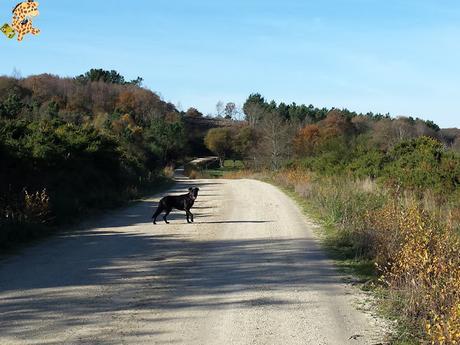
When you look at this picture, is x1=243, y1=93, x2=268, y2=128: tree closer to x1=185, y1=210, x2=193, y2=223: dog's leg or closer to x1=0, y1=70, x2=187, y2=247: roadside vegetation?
x1=0, y1=70, x2=187, y2=247: roadside vegetation

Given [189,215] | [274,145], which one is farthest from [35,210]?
[274,145]

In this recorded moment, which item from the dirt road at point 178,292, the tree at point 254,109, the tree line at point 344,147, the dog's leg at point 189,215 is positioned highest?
the tree at point 254,109

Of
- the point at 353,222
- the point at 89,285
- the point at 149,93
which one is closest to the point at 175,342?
the point at 89,285

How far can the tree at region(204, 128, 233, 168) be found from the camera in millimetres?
96562

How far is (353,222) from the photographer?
13055 millimetres

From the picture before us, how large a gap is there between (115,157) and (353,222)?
1726cm

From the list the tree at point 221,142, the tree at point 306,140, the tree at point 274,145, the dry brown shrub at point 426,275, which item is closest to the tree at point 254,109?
the tree at point 221,142

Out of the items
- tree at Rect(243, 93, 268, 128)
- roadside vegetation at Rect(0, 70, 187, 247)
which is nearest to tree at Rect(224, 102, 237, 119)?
tree at Rect(243, 93, 268, 128)

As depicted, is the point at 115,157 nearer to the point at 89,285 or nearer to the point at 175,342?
the point at 89,285

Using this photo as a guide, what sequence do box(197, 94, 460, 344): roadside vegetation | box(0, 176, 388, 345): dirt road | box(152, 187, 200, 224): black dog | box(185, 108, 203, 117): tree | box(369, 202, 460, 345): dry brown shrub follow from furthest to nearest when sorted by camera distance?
box(185, 108, 203, 117): tree → box(152, 187, 200, 224): black dog → box(197, 94, 460, 344): roadside vegetation → box(0, 176, 388, 345): dirt road → box(369, 202, 460, 345): dry brown shrub

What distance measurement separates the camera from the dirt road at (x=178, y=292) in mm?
5895

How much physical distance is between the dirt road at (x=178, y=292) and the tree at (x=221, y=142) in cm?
8321

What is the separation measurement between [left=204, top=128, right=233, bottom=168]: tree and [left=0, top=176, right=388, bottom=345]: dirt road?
83.2 m

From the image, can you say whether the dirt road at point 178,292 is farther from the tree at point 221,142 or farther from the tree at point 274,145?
the tree at point 221,142
